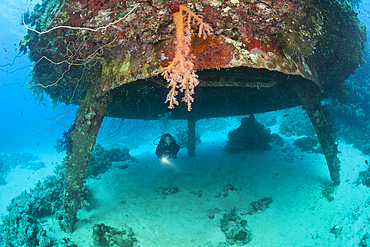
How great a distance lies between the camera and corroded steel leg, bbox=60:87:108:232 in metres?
4.28

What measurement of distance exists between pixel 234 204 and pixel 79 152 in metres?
4.57

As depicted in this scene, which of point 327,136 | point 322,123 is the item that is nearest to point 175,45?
point 322,123

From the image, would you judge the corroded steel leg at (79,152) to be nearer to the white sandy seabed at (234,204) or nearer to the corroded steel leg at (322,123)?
the white sandy seabed at (234,204)

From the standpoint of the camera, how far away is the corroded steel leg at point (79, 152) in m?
4.28

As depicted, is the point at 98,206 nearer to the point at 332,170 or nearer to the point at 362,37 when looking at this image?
A: the point at 332,170

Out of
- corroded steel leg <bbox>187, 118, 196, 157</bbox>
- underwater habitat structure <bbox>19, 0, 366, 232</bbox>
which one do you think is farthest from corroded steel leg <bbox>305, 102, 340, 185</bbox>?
corroded steel leg <bbox>187, 118, 196, 157</bbox>

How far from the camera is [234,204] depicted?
5.37 m

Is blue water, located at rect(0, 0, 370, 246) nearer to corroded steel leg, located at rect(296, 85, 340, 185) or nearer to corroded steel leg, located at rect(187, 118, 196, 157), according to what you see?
corroded steel leg, located at rect(187, 118, 196, 157)

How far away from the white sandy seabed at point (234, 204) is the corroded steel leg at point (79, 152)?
0.63 m

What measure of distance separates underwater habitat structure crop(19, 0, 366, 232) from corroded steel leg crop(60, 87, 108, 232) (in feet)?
0.07

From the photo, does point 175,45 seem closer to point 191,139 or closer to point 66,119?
point 191,139

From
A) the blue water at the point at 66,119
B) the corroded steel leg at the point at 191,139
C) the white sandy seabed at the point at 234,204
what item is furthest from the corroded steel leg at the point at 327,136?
the corroded steel leg at the point at 191,139

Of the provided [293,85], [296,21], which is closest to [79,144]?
[296,21]

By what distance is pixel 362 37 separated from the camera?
484 cm
